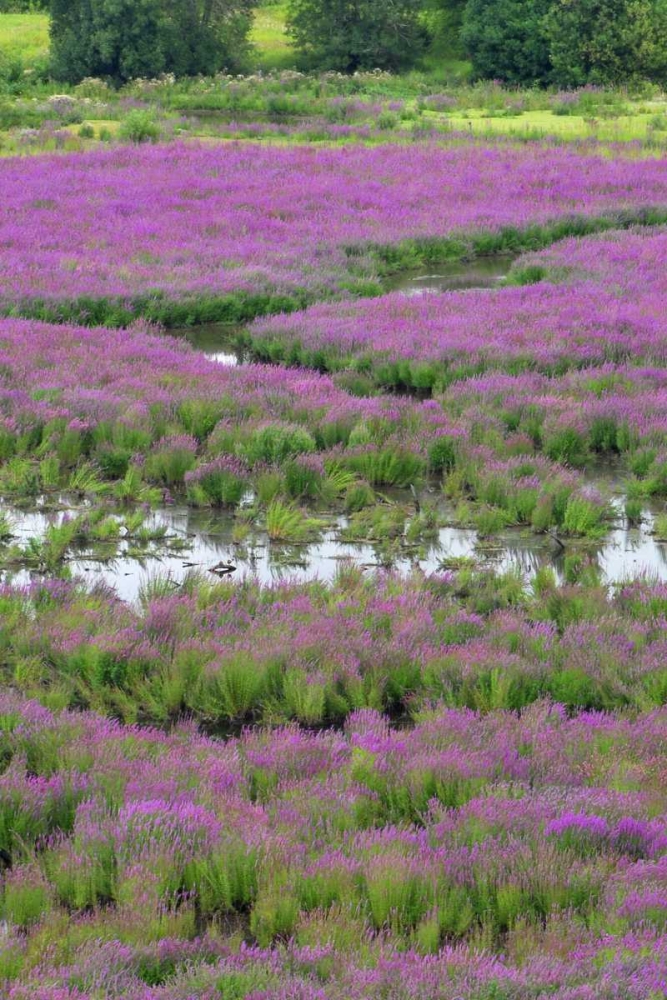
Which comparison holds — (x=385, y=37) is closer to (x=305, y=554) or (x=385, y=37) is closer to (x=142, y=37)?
(x=142, y=37)

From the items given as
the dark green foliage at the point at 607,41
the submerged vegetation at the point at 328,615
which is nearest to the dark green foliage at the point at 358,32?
the dark green foliage at the point at 607,41

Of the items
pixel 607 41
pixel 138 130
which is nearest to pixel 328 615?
pixel 138 130

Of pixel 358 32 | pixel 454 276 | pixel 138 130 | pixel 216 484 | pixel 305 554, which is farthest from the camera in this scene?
pixel 358 32

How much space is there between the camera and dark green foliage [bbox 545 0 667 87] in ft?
172

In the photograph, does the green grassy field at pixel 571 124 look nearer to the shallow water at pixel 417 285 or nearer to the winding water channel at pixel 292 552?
the shallow water at pixel 417 285

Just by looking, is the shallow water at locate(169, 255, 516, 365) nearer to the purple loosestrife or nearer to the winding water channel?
the purple loosestrife

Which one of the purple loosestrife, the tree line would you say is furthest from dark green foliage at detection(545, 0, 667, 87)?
the purple loosestrife

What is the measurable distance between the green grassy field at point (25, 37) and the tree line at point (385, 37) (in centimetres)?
500

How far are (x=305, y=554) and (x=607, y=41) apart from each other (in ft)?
163

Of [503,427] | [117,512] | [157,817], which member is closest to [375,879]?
[157,817]

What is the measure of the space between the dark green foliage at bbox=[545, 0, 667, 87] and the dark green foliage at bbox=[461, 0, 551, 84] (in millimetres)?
1098

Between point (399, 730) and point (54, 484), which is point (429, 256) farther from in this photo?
point (399, 730)

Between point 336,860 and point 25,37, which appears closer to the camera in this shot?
point 336,860

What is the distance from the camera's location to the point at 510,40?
55.7 metres
